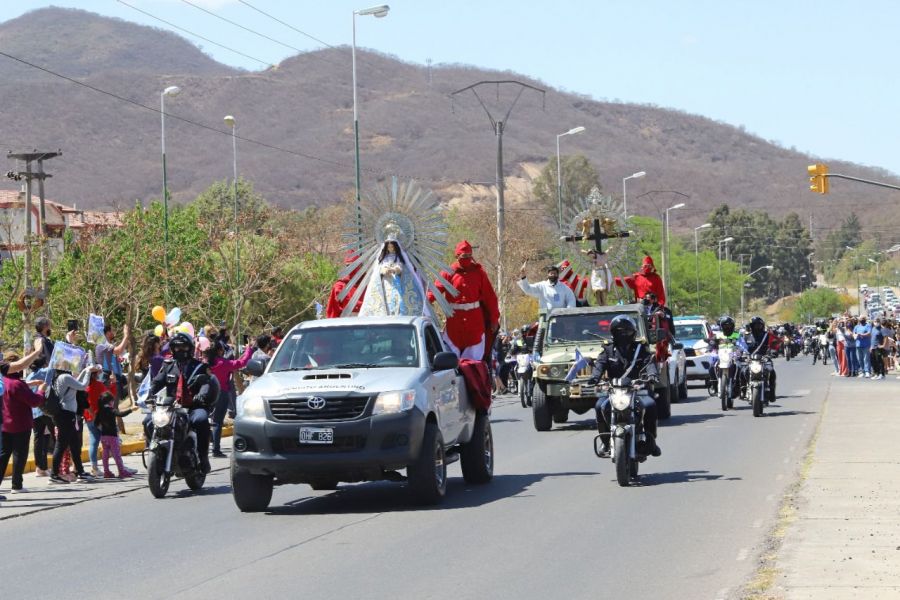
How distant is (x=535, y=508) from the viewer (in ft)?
47.0

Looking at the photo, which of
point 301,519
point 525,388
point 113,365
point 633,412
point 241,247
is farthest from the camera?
point 241,247

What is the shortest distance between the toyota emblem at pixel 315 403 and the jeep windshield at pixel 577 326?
41.4ft

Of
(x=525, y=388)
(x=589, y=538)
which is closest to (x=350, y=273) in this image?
(x=589, y=538)

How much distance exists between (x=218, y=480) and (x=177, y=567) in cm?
735

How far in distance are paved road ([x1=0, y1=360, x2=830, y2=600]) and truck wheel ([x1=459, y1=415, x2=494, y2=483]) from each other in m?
0.17

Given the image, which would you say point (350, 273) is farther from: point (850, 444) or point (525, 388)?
point (525, 388)

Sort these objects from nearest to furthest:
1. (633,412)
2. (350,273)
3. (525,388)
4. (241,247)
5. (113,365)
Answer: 1. (633,412)
2. (350,273)
3. (113,365)
4. (525,388)
5. (241,247)

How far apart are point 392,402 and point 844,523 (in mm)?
4207

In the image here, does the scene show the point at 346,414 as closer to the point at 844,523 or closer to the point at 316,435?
the point at 316,435

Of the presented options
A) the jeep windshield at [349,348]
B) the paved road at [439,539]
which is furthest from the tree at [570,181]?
the jeep windshield at [349,348]

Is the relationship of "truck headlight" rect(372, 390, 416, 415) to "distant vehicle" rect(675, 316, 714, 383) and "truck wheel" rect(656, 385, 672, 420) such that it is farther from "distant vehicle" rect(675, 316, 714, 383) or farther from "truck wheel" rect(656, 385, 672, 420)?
"distant vehicle" rect(675, 316, 714, 383)

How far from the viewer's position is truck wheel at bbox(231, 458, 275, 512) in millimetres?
14492

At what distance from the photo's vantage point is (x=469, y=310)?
19922 millimetres

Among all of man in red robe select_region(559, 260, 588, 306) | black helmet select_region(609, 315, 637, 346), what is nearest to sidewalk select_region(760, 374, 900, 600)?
black helmet select_region(609, 315, 637, 346)
